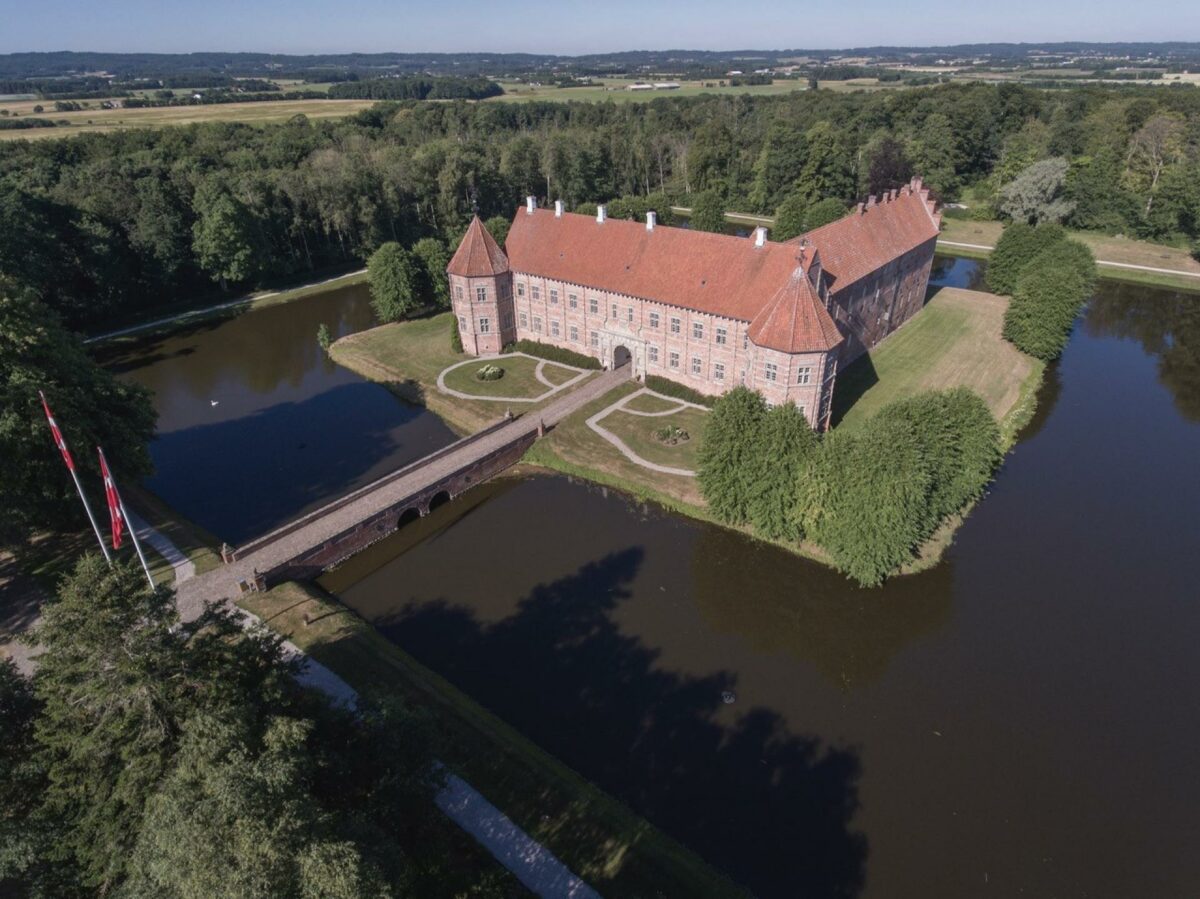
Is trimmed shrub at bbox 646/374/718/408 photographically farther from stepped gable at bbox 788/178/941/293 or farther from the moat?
the moat

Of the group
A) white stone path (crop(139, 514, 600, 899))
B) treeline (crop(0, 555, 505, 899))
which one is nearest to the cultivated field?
treeline (crop(0, 555, 505, 899))

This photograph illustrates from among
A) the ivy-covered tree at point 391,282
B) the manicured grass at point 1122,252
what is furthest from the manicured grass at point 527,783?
the manicured grass at point 1122,252

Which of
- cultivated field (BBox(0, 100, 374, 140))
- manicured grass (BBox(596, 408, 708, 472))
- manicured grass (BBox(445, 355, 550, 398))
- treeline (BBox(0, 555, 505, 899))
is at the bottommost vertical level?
manicured grass (BBox(596, 408, 708, 472))

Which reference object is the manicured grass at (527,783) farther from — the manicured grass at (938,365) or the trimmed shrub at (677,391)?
the manicured grass at (938,365)

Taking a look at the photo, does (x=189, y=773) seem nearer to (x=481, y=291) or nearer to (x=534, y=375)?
(x=534, y=375)

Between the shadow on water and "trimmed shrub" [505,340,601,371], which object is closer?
the shadow on water

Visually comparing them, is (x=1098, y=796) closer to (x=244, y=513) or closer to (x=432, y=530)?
(x=432, y=530)

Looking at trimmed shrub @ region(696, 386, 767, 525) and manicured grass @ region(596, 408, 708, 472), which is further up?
trimmed shrub @ region(696, 386, 767, 525)
